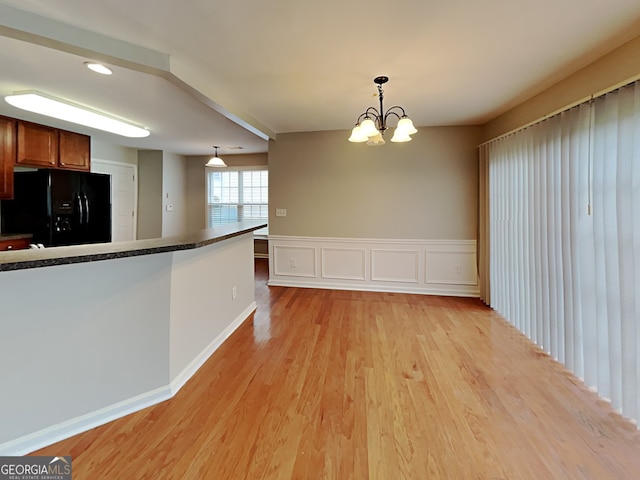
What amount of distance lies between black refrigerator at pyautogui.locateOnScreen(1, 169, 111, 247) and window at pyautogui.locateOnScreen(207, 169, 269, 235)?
8.65 feet

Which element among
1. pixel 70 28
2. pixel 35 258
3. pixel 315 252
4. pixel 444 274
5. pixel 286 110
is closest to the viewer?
pixel 35 258

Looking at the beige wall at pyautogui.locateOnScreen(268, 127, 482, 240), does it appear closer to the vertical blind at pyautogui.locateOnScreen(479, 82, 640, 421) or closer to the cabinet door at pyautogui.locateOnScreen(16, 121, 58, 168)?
the vertical blind at pyautogui.locateOnScreen(479, 82, 640, 421)

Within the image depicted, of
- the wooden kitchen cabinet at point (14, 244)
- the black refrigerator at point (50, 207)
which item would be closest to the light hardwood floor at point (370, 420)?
the wooden kitchen cabinet at point (14, 244)

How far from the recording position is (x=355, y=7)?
1.57 meters

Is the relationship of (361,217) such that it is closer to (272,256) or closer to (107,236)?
(272,256)

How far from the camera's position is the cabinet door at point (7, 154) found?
335 cm

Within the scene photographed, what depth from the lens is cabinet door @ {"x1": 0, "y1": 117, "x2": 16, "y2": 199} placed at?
3349 mm

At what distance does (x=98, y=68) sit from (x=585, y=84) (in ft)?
12.0

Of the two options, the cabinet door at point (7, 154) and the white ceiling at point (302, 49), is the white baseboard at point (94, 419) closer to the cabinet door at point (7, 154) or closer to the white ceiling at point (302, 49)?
the white ceiling at point (302, 49)

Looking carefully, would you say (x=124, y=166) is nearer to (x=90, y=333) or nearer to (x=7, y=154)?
(x=7, y=154)

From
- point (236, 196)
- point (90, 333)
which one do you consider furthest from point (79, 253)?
point (236, 196)

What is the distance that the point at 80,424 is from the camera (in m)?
1.61

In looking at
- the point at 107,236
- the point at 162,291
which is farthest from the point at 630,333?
the point at 107,236

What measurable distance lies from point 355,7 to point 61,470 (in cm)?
274
